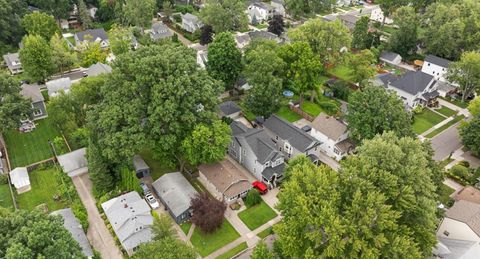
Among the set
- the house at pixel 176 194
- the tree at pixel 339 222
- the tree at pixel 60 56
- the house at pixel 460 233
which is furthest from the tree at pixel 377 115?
the tree at pixel 60 56

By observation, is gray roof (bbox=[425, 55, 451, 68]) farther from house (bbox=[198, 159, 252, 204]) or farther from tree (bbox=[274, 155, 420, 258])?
tree (bbox=[274, 155, 420, 258])

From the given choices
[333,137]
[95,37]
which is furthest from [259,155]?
[95,37]

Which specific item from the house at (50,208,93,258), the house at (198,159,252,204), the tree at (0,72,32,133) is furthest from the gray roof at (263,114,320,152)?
the tree at (0,72,32,133)

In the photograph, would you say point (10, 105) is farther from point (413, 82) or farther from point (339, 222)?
point (413, 82)

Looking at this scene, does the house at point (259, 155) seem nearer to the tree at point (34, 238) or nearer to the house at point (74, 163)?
the house at point (74, 163)

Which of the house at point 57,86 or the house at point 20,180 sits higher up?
the house at point 57,86

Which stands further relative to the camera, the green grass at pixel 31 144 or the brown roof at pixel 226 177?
the green grass at pixel 31 144

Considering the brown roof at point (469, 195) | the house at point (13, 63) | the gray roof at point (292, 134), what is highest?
the brown roof at point (469, 195)
